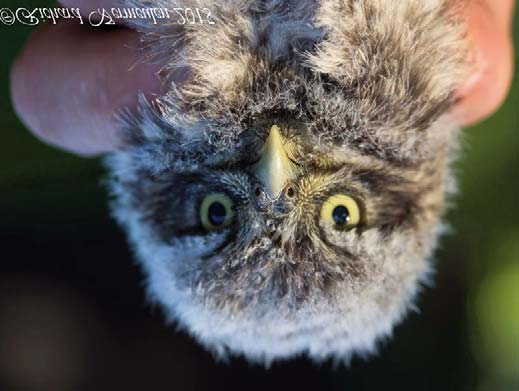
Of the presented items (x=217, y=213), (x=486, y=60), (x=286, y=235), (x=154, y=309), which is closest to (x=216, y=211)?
(x=217, y=213)

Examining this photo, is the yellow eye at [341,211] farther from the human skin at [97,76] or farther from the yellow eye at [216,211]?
the human skin at [97,76]

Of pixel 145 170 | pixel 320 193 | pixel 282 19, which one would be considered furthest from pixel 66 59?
pixel 320 193

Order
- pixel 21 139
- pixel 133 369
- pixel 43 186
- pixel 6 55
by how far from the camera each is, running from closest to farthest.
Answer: pixel 6 55 < pixel 21 139 < pixel 43 186 < pixel 133 369

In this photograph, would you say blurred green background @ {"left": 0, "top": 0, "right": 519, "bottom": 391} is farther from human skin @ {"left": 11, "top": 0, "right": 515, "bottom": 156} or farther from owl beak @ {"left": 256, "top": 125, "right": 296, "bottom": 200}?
owl beak @ {"left": 256, "top": 125, "right": 296, "bottom": 200}

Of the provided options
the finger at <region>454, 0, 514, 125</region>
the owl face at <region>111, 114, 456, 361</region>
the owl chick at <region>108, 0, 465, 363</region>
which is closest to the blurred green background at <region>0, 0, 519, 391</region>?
the finger at <region>454, 0, 514, 125</region>

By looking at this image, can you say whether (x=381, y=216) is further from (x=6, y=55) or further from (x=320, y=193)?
(x=6, y=55)

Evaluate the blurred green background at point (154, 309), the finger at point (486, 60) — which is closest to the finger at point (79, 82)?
the finger at point (486, 60)
